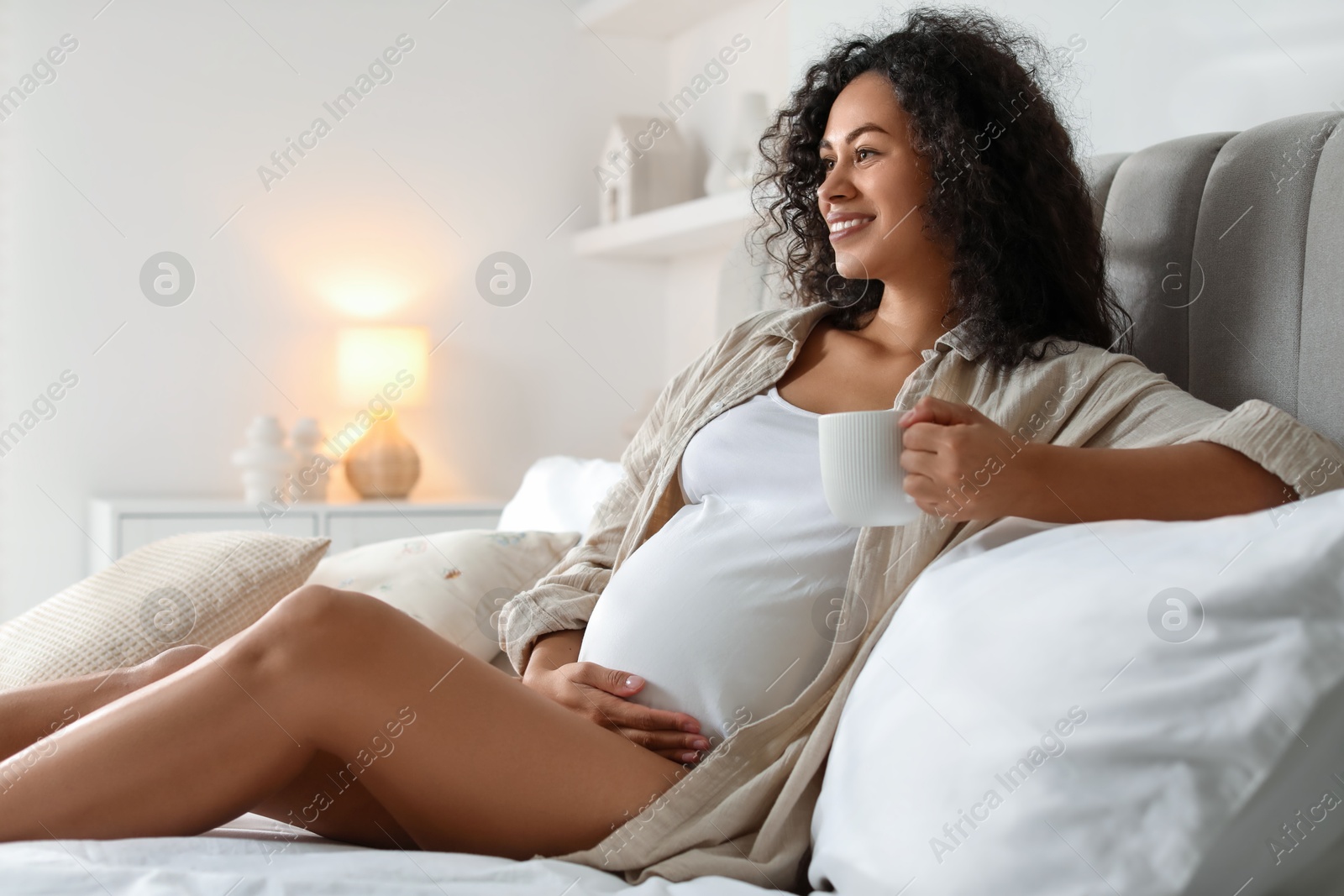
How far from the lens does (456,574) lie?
1.73 m

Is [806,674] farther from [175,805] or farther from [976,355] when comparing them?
[175,805]

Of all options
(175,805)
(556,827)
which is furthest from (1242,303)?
(175,805)

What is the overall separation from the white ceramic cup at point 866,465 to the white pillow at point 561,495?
981mm

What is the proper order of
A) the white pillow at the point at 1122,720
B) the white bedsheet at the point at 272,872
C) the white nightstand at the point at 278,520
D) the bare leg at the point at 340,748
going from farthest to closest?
1. the white nightstand at the point at 278,520
2. the bare leg at the point at 340,748
3. the white bedsheet at the point at 272,872
4. the white pillow at the point at 1122,720

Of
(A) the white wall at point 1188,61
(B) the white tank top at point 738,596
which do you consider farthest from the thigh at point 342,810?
(A) the white wall at point 1188,61

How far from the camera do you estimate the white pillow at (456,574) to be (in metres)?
1.67

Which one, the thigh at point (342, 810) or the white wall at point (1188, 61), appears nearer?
the thigh at point (342, 810)

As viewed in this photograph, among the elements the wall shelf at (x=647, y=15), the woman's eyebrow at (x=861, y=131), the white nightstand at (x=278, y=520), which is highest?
the wall shelf at (x=647, y=15)

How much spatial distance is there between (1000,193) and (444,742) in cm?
87

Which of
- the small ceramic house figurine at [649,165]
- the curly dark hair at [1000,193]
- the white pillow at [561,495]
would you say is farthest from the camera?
the small ceramic house figurine at [649,165]

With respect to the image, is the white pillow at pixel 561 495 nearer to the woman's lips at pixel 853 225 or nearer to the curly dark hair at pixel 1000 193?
the woman's lips at pixel 853 225

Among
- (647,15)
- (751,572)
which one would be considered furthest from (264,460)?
(751,572)

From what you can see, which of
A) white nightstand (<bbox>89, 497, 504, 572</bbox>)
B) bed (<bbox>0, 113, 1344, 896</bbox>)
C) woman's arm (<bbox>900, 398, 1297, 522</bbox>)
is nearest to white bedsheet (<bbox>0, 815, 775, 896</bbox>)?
bed (<bbox>0, 113, 1344, 896</bbox>)

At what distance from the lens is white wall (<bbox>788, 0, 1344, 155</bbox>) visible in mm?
1395
